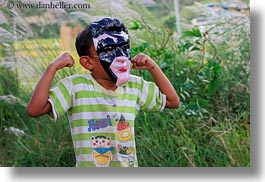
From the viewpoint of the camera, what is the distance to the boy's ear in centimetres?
436

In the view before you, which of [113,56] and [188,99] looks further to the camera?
[188,99]

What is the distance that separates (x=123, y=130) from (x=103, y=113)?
0.41ft

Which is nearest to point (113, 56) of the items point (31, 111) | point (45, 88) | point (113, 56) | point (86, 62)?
point (113, 56)

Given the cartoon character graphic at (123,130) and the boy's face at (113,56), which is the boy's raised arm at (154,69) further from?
the cartoon character graphic at (123,130)

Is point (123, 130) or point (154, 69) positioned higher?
point (154, 69)

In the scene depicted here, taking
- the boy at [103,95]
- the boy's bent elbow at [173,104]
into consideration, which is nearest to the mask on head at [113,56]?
the boy at [103,95]

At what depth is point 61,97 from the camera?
432cm

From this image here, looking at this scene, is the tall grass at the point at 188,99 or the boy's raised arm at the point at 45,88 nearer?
the boy's raised arm at the point at 45,88

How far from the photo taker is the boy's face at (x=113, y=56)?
14.2 ft

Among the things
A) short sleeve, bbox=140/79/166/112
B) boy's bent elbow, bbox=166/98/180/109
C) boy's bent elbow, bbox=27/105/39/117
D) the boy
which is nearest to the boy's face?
the boy

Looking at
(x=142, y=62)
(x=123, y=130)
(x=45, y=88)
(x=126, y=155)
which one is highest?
(x=142, y=62)

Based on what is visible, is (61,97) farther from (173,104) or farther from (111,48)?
(173,104)

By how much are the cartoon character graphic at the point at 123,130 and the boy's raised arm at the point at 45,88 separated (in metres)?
0.34

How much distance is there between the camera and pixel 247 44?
Result: 14.4 ft
